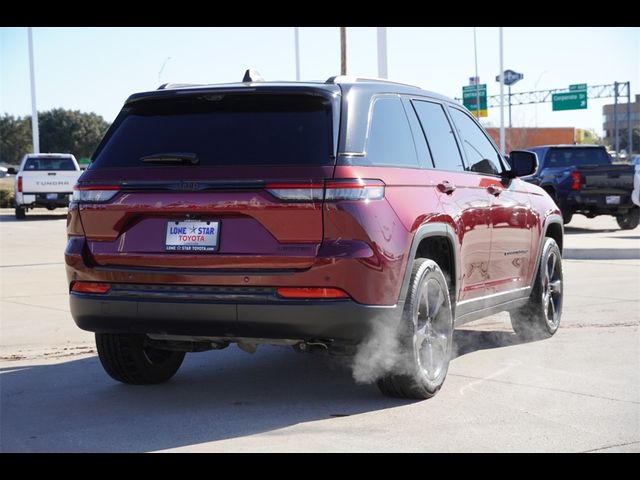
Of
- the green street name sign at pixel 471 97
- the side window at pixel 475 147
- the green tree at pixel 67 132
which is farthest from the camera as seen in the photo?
the green tree at pixel 67 132

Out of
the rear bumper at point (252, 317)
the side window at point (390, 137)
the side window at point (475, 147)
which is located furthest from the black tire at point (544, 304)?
the rear bumper at point (252, 317)

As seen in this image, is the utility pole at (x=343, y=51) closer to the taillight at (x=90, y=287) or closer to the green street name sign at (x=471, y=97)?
the taillight at (x=90, y=287)

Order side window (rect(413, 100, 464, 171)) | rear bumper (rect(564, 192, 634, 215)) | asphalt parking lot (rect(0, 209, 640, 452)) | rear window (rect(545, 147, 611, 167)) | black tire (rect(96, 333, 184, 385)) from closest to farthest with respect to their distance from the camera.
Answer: asphalt parking lot (rect(0, 209, 640, 452))
black tire (rect(96, 333, 184, 385))
side window (rect(413, 100, 464, 171))
rear bumper (rect(564, 192, 634, 215))
rear window (rect(545, 147, 611, 167))

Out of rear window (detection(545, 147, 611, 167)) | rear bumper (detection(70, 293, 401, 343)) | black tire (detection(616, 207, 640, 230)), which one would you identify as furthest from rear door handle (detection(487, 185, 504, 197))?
rear window (detection(545, 147, 611, 167))

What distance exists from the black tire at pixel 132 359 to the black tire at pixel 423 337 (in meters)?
1.56

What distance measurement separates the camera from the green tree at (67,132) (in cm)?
10050

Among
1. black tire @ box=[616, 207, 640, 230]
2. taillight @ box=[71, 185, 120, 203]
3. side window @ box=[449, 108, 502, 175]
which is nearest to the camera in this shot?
taillight @ box=[71, 185, 120, 203]

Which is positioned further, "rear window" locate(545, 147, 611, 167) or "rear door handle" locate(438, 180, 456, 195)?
"rear window" locate(545, 147, 611, 167)

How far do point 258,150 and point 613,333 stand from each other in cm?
426

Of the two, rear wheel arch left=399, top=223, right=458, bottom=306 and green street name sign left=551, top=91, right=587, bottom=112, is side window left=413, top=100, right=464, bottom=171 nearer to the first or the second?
rear wheel arch left=399, top=223, right=458, bottom=306

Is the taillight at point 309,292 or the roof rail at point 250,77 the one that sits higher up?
the roof rail at point 250,77

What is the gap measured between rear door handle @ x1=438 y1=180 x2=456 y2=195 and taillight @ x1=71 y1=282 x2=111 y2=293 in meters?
2.12

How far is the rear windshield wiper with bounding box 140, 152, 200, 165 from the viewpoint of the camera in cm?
568
